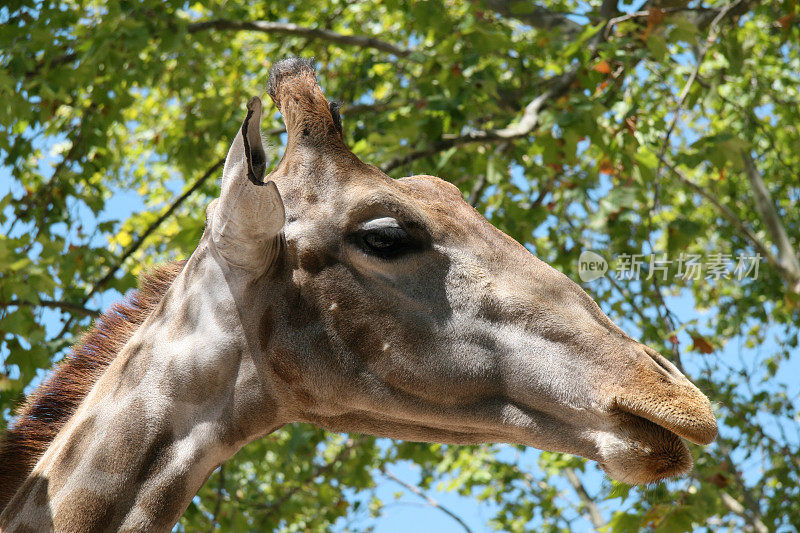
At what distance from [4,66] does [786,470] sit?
686cm

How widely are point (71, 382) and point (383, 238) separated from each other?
3.54 ft

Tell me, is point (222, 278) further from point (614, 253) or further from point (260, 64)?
point (260, 64)

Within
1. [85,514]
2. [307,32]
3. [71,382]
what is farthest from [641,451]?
[307,32]

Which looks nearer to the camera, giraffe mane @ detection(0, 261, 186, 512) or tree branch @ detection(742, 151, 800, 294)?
giraffe mane @ detection(0, 261, 186, 512)

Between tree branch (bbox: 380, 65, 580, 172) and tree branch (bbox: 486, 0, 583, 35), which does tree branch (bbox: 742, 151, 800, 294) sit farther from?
tree branch (bbox: 380, 65, 580, 172)

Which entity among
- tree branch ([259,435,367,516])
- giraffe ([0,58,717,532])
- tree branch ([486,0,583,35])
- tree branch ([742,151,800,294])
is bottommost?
tree branch ([259,435,367,516])

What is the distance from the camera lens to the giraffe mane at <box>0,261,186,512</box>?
2492 mm

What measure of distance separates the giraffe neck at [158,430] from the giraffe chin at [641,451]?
89cm

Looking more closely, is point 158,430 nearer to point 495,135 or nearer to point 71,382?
point 71,382

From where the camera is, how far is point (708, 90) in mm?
5809

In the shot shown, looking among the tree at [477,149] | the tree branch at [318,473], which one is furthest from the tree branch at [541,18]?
the tree branch at [318,473]

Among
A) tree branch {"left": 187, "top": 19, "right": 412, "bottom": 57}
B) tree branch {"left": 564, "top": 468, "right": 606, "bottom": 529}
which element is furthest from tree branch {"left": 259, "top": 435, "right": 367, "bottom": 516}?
tree branch {"left": 187, "top": 19, "right": 412, "bottom": 57}

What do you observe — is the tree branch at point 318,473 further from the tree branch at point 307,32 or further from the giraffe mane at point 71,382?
the giraffe mane at point 71,382

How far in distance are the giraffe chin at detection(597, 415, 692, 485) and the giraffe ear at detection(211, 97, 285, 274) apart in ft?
3.26
